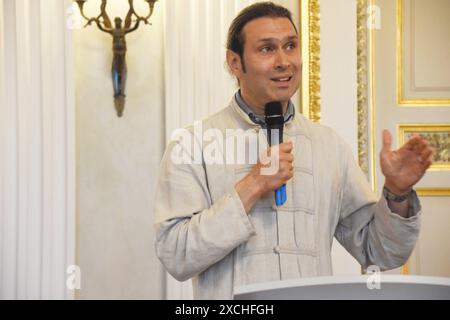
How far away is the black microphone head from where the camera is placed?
2027 millimetres

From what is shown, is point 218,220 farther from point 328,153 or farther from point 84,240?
point 84,240

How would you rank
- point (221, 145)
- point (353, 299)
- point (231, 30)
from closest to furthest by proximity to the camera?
point (353, 299) < point (221, 145) < point (231, 30)

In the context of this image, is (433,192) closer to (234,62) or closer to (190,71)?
(190,71)

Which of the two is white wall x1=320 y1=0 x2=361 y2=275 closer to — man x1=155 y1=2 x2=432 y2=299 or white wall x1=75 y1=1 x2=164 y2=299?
white wall x1=75 y1=1 x2=164 y2=299

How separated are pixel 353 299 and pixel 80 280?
9.00 feet

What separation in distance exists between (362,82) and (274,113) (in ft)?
6.61

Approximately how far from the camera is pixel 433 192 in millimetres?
4004

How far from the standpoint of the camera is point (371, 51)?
157 inches

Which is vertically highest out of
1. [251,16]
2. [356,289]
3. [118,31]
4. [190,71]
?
[118,31]

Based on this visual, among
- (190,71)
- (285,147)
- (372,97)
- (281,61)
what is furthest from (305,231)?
(372,97)

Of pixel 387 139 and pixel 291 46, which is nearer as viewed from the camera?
pixel 387 139

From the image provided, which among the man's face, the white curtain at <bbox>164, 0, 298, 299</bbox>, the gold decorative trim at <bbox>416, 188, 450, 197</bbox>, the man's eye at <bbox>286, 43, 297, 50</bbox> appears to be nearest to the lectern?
the man's face

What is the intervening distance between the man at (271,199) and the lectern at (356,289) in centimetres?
68
